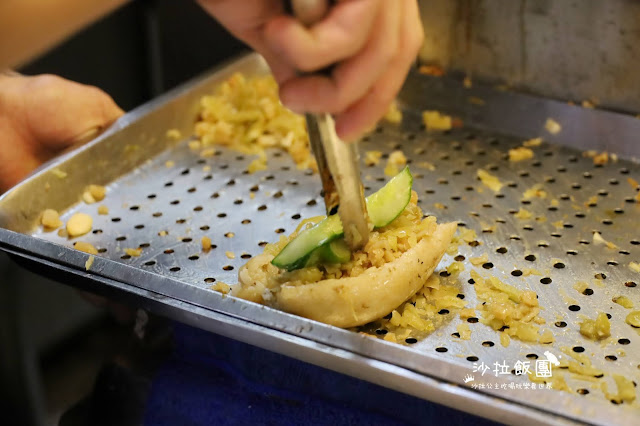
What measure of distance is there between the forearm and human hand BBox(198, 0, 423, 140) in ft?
0.60

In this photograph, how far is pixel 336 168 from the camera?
1.12 meters

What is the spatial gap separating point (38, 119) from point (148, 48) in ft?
4.60

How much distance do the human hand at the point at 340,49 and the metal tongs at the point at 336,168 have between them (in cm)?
2

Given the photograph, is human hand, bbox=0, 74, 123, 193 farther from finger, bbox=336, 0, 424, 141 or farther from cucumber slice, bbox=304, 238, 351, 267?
finger, bbox=336, 0, 424, 141

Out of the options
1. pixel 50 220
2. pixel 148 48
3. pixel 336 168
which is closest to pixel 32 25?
pixel 336 168

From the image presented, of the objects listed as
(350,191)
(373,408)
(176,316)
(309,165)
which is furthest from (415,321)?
(309,165)

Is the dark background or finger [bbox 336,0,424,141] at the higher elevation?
finger [bbox 336,0,424,141]

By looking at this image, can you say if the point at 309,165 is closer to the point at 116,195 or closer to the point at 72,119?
the point at 116,195

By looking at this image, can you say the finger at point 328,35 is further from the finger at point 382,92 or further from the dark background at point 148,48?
the dark background at point 148,48

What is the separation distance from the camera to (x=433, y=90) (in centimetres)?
208

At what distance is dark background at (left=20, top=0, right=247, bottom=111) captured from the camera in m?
2.94

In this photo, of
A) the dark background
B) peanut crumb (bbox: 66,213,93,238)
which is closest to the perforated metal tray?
peanut crumb (bbox: 66,213,93,238)

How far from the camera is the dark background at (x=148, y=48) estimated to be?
2936mm

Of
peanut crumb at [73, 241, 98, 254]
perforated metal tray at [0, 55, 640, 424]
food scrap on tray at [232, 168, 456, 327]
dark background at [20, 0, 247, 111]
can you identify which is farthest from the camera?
dark background at [20, 0, 247, 111]
